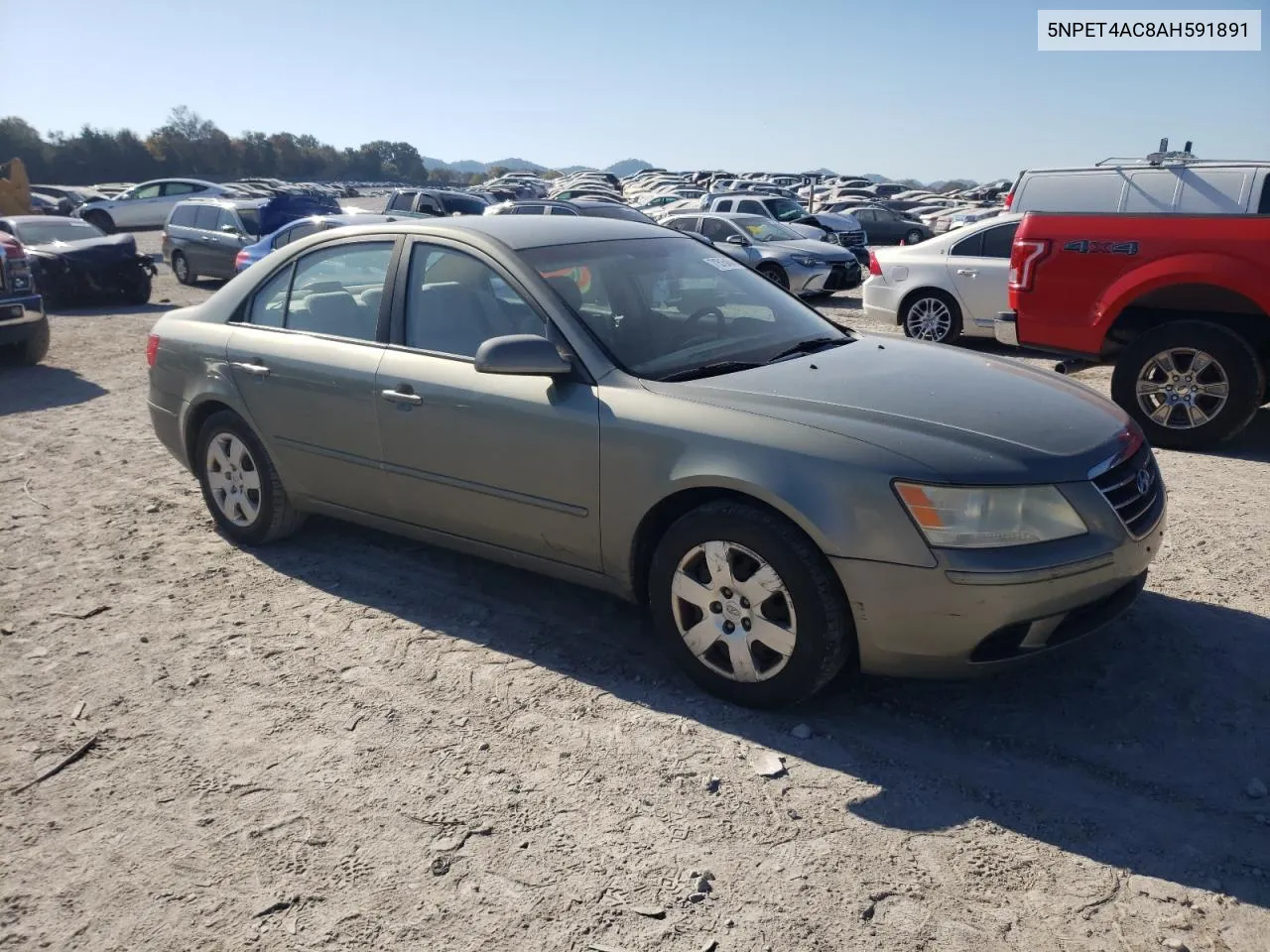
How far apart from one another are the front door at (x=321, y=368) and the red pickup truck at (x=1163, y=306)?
482 cm

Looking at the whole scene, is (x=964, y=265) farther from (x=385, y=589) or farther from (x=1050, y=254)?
(x=385, y=589)

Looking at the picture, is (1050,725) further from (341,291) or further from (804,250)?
(804,250)

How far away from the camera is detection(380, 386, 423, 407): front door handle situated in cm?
414

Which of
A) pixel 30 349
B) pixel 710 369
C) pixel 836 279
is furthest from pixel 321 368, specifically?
pixel 836 279

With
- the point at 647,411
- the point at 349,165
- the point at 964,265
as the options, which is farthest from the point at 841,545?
the point at 349,165

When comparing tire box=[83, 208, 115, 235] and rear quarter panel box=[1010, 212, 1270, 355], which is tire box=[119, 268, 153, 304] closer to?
rear quarter panel box=[1010, 212, 1270, 355]

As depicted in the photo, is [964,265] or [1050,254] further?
[964,265]

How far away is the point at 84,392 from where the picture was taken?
9445 mm

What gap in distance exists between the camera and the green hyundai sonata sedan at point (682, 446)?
309cm

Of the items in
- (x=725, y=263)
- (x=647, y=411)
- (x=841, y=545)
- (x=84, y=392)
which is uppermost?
(x=725, y=263)

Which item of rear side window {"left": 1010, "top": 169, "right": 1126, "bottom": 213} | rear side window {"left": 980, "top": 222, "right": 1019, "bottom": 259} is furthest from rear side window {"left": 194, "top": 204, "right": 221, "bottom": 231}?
rear side window {"left": 1010, "top": 169, "right": 1126, "bottom": 213}

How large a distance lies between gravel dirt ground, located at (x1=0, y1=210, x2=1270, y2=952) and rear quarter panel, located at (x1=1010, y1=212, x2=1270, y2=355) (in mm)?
2428

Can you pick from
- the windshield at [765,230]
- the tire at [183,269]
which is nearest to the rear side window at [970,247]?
the windshield at [765,230]

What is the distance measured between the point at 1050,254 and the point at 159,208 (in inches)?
1208
